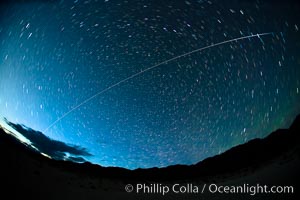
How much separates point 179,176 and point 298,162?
1.79 m

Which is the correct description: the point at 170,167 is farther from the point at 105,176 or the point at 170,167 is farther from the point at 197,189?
the point at 105,176

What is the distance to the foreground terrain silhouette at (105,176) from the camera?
2.57 m

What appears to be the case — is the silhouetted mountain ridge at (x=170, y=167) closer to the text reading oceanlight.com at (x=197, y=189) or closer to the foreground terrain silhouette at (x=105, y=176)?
the foreground terrain silhouette at (x=105, y=176)

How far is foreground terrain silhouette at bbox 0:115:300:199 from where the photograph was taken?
8.42 feet

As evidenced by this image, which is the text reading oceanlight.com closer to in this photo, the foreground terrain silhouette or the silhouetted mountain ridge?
the foreground terrain silhouette

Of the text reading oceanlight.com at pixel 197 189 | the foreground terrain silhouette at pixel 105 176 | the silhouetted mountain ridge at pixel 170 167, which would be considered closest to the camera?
the foreground terrain silhouette at pixel 105 176

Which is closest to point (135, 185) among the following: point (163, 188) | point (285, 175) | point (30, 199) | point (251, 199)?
point (163, 188)

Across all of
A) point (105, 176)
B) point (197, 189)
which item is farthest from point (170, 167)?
point (105, 176)

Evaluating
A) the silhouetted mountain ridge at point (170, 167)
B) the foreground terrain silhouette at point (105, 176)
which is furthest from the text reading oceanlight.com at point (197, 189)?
the silhouetted mountain ridge at point (170, 167)

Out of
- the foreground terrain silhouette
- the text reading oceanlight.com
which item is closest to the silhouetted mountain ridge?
the foreground terrain silhouette

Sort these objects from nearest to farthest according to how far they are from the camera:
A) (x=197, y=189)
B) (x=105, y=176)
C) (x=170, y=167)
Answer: (x=197, y=189) < (x=105, y=176) < (x=170, y=167)

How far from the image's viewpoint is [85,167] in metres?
3.27

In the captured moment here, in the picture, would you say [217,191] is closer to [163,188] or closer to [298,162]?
[163,188]

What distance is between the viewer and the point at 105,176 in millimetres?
3213
